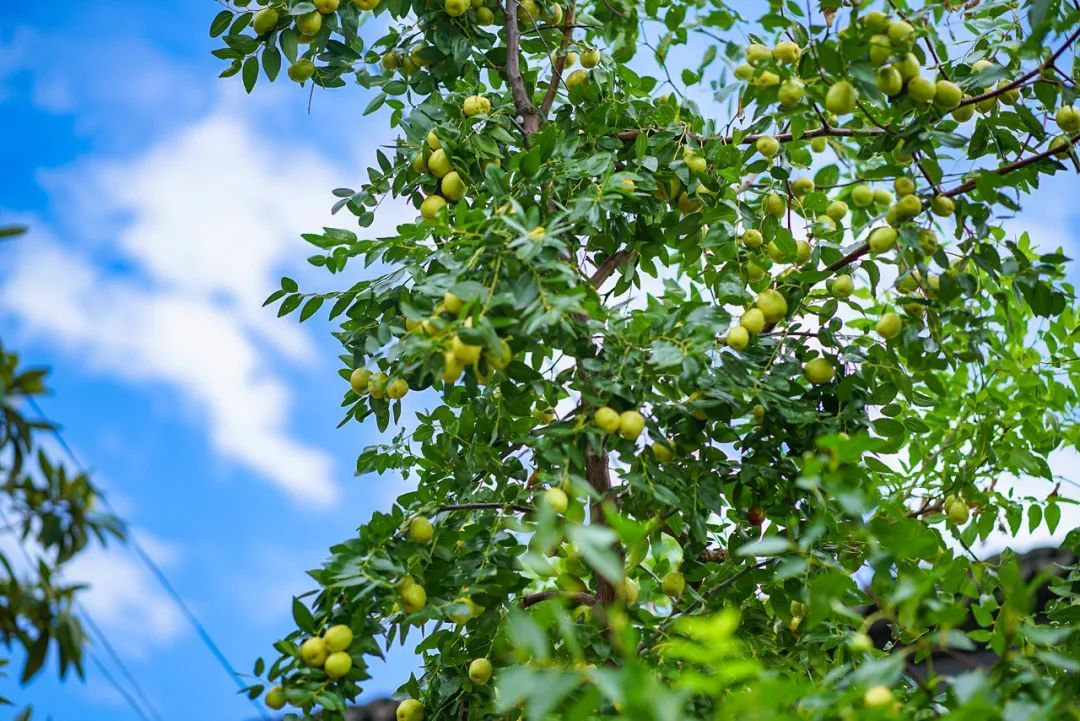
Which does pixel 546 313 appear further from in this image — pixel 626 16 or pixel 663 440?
pixel 626 16

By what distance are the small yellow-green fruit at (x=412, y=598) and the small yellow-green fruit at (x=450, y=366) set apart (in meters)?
0.29

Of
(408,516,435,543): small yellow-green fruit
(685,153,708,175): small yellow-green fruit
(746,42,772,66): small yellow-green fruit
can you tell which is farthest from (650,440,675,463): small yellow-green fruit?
(746,42,772,66): small yellow-green fruit

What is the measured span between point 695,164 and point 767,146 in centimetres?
11

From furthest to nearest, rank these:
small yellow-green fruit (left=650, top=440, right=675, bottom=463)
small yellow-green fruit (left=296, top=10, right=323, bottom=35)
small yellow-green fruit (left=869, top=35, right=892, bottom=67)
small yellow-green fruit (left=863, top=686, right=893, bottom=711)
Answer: small yellow-green fruit (left=296, top=10, right=323, bottom=35) → small yellow-green fruit (left=650, top=440, right=675, bottom=463) → small yellow-green fruit (left=869, top=35, right=892, bottom=67) → small yellow-green fruit (left=863, top=686, right=893, bottom=711)

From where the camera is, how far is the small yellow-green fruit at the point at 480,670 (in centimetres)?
148

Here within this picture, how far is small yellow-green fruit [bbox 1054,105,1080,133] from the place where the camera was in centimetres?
150

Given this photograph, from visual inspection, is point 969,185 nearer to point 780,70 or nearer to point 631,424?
point 780,70

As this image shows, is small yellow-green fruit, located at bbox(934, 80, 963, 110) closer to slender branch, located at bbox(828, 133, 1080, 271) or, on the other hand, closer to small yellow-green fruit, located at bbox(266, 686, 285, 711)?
slender branch, located at bbox(828, 133, 1080, 271)

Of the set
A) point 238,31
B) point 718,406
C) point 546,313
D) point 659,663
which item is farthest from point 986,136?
point 238,31

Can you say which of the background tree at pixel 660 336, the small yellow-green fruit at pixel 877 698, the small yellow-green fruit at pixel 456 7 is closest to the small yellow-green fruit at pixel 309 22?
the background tree at pixel 660 336

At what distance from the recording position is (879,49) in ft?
4.36

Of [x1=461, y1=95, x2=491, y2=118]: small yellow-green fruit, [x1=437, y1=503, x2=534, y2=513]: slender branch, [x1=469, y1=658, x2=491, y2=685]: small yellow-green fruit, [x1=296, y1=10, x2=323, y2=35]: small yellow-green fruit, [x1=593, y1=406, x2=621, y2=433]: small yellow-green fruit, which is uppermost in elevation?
[x1=296, y1=10, x2=323, y2=35]: small yellow-green fruit

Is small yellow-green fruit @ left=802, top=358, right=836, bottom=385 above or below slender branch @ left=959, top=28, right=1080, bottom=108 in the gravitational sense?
below

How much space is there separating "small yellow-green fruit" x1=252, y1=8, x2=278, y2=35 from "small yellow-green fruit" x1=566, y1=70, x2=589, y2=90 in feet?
1.53
